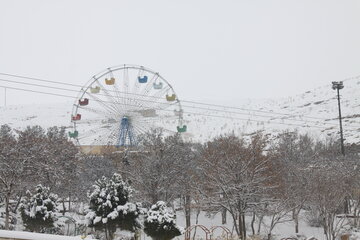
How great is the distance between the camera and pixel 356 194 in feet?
86.9

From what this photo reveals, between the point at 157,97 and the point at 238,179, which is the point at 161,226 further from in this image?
the point at 157,97

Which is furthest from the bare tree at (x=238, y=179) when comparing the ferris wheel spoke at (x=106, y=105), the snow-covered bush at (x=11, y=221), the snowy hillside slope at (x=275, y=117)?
the snowy hillside slope at (x=275, y=117)

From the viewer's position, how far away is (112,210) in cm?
Answer: 1758

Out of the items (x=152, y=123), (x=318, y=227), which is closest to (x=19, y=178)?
(x=152, y=123)

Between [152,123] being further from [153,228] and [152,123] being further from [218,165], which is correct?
[153,228]

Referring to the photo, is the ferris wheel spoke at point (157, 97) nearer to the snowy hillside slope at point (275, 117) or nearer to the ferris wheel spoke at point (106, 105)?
the ferris wheel spoke at point (106, 105)

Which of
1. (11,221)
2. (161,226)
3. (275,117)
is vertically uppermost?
(275,117)

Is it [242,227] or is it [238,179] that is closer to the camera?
[238,179]

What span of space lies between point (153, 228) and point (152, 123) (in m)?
12.9

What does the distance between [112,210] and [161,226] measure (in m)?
3.41

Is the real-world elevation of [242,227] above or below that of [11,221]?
below

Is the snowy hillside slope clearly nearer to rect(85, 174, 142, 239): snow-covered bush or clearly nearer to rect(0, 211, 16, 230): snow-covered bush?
rect(0, 211, 16, 230): snow-covered bush

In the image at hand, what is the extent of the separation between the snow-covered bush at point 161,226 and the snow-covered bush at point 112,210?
8.23 ft

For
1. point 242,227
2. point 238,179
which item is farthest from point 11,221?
point 238,179
